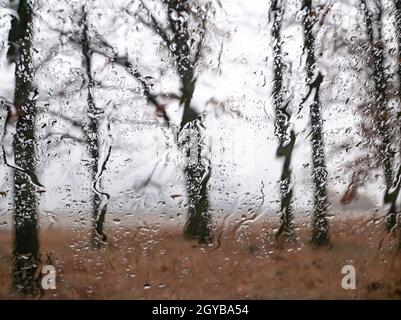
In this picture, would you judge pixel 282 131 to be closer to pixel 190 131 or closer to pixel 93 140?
pixel 190 131

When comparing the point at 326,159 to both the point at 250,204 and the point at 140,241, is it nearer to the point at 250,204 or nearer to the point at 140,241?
the point at 250,204

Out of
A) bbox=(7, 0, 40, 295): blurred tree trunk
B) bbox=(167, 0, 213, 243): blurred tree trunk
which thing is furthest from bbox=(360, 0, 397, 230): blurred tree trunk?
bbox=(7, 0, 40, 295): blurred tree trunk

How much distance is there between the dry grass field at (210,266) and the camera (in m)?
2.85

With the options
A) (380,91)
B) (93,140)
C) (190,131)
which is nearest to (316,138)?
(380,91)

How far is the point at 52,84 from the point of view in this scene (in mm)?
2930

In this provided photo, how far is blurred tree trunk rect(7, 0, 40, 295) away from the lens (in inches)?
111

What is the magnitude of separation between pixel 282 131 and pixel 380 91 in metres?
0.82

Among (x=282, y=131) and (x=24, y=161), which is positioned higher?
(x=282, y=131)

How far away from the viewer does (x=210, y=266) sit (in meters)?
2.92

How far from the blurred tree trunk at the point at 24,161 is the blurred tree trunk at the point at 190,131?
993 mm

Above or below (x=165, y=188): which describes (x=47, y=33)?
above

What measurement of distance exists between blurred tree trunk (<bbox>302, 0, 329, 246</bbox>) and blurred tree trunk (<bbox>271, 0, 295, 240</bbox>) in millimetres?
170
